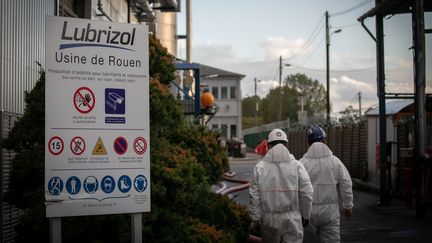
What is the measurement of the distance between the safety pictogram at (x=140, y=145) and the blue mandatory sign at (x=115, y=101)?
31 cm

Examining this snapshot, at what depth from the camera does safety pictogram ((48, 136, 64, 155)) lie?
19.0 feet

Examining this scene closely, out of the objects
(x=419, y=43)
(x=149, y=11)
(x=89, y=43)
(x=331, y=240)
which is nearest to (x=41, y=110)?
(x=89, y=43)

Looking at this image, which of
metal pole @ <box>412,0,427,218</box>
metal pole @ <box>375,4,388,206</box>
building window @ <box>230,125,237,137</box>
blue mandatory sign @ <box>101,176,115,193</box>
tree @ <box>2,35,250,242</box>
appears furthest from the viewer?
building window @ <box>230,125,237,137</box>

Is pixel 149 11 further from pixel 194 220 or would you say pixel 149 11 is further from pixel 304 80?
pixel 304 80

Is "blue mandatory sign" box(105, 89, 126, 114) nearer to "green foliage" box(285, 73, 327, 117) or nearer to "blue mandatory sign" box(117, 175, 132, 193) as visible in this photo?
"blue mandatory sign" box(117, 175, 132, 193)

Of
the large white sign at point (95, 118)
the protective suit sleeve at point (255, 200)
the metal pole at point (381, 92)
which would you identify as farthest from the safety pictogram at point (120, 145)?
the metal pole at point (381, 92)

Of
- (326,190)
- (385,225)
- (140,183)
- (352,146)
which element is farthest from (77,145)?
(352,146)

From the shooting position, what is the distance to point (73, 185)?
5938 millimetres

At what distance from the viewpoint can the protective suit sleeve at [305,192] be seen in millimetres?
6922

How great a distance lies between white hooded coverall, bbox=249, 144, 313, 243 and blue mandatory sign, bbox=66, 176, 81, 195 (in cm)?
196

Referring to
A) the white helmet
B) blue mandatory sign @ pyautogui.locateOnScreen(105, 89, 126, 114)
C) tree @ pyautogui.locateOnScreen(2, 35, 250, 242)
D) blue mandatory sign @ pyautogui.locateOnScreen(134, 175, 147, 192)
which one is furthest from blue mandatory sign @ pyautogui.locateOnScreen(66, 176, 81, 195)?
the white helmet

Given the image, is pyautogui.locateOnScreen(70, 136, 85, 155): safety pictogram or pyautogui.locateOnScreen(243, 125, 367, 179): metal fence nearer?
pyautogui.locateOnScreen(70, 136, 85, 155): safety pictogram

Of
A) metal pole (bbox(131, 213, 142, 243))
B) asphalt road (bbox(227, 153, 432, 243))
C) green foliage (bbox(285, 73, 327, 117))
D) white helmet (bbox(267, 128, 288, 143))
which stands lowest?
asphalt road (bbox(227, 153, 432, 243))

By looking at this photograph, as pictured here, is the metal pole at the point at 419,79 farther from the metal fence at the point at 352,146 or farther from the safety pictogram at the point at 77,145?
the safety pictogram at the point at 77,145
